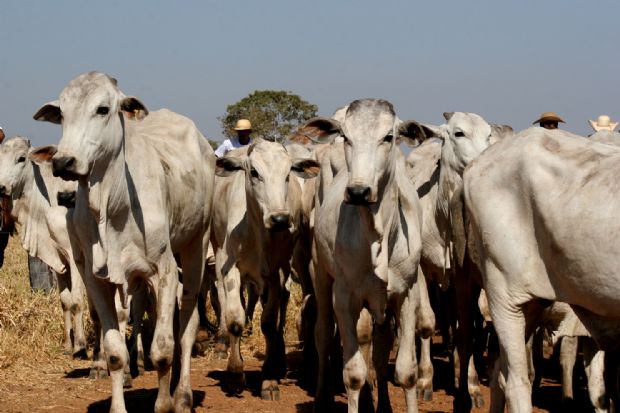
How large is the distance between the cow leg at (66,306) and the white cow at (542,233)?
6.44m

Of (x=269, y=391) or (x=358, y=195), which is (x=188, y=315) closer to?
(x=269, y=391)

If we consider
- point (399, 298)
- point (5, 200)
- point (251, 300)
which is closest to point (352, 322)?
point (399, 298)

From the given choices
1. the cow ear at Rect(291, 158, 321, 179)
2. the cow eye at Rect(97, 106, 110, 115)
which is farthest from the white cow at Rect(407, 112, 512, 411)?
the cow eye at Rect(97, 106, 110, 115)

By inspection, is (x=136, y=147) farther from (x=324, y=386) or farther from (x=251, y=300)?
(x=251, y=300)

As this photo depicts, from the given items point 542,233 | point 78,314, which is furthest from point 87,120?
point 78,314

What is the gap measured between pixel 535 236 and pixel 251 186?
3781 millimetres

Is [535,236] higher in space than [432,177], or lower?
lower

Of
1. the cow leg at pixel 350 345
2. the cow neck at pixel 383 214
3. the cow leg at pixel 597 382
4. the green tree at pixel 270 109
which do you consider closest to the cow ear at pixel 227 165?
the cow leg at pixel 350 345

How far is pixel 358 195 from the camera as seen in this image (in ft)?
24.4

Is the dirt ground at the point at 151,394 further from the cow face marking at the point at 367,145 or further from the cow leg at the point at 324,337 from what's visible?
the cow face marking at the point at 367,145

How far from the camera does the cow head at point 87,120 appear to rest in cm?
759

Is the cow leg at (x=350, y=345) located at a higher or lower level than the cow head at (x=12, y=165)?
lower

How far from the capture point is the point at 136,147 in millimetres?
8633

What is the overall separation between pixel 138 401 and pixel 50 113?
299cm
